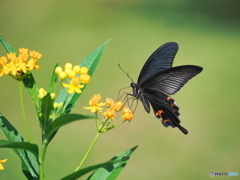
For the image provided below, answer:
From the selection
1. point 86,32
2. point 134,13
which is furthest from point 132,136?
point 134,13

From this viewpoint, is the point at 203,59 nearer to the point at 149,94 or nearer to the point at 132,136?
the point at 132,136

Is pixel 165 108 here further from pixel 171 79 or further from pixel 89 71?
pixel 89 71

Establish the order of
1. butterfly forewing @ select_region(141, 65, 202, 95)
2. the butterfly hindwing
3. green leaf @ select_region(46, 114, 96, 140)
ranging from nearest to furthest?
green leaf @ select_region(46, 114, 96, 140) < butterfly forewing @ select_region(141, 65, 202, 95) < the butterfly hindwing

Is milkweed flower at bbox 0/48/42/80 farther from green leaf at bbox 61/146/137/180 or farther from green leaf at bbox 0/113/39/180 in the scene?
green leaf at bbox 61/146/137/180

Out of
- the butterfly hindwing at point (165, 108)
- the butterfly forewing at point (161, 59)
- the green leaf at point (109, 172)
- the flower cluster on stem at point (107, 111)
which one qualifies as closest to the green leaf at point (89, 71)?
the flower cluster on stem at point (107, 111)

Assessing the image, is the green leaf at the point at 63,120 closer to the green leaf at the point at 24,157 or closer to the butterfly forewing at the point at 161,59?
the green leaf at the point at 24,157

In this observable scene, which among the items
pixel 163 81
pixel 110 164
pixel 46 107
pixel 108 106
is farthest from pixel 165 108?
pixel 46 107

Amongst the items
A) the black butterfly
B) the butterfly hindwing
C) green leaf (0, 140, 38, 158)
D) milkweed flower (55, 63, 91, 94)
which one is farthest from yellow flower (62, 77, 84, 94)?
the butterfly hindwing
